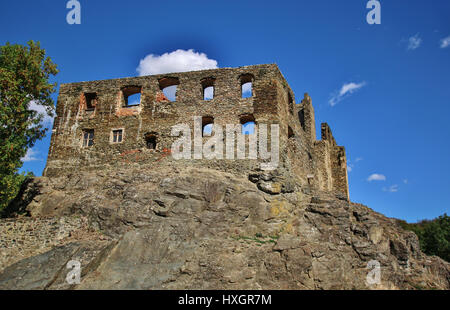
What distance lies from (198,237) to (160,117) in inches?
348

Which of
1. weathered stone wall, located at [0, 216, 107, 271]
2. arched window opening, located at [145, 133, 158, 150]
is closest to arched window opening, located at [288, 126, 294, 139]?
arched window opening, located at [145, 133, 158, 150]

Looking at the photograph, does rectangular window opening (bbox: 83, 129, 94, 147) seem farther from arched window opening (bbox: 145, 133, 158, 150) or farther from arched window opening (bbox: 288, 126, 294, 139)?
arched window opening (bbox: 288, 126, 294, 139)

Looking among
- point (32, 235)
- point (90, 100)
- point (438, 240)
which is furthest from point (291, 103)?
point (438, 240)

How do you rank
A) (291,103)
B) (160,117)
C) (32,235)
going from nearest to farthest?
(32,235) → (160,117) → (291,103)

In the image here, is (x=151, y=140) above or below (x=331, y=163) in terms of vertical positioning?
below

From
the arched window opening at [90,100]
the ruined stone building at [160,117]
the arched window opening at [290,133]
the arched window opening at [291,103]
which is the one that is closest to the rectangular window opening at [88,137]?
the ruined stone building at [160,117]

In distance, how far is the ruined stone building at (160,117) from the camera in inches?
805

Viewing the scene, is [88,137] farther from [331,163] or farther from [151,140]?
[331,163]

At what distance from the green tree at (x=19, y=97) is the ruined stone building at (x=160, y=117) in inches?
114

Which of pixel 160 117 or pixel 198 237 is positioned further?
pixel 160 117

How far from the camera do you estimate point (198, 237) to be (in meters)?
15.5

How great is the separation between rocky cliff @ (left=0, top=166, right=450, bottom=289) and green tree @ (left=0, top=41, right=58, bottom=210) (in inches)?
93.6

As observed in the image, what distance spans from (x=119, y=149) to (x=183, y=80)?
5.54m
